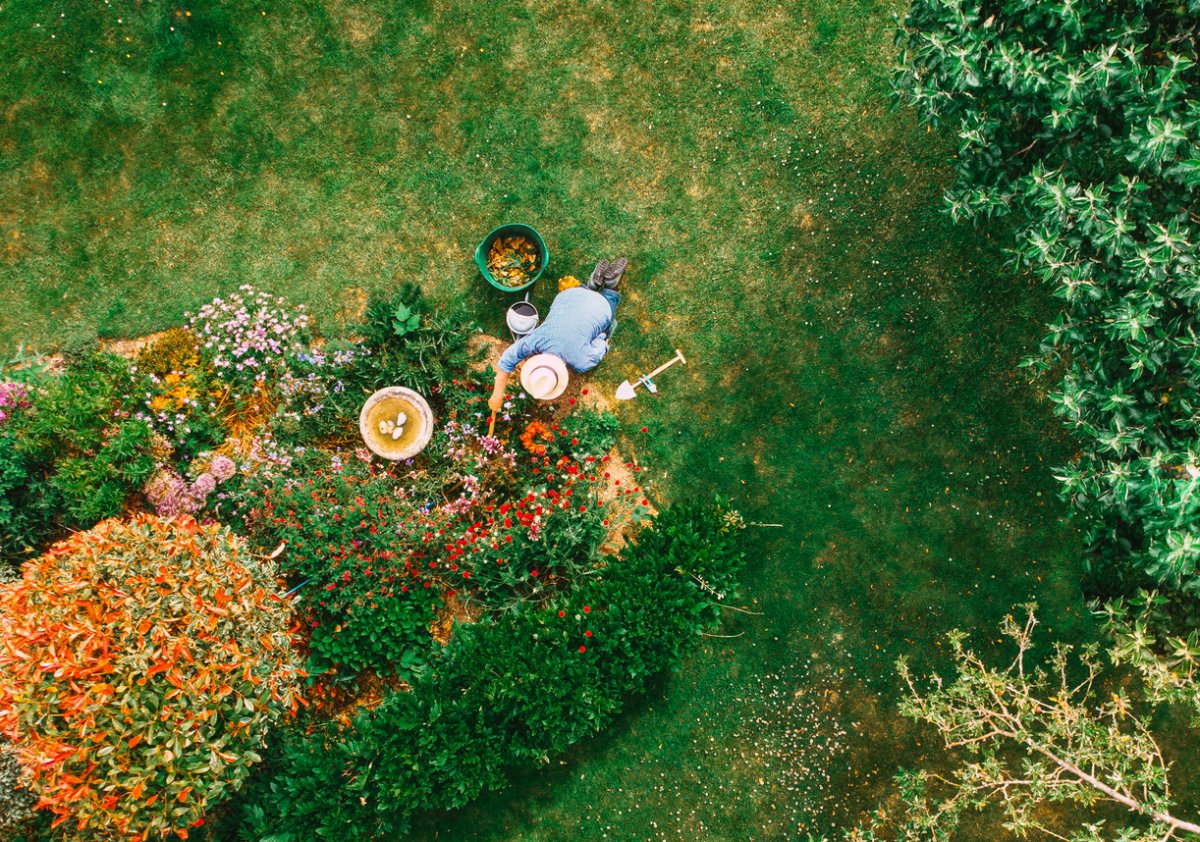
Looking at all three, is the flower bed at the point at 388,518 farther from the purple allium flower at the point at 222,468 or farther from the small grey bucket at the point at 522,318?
the small grey bucket at the point at 522,318

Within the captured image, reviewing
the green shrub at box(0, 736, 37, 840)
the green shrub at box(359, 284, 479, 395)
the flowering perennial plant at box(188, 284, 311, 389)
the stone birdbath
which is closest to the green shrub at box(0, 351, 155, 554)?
the flowering perennial plant at box(188, 284, 311, 389)

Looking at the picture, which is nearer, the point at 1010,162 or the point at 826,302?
the point at 1010,162

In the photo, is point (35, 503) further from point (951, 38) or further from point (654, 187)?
point (951, 38)

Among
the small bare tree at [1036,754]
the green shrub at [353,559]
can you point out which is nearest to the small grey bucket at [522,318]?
the green shrub at [353,559]

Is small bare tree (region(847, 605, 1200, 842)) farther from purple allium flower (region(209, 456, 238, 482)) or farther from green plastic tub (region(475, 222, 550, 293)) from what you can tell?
purple allium flower (region(209, 456, 238, 482))

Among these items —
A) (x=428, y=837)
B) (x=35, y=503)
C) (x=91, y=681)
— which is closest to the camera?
(x=91, y=681)

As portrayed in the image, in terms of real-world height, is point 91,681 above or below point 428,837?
above

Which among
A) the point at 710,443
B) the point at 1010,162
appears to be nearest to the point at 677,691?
the point at 710,443

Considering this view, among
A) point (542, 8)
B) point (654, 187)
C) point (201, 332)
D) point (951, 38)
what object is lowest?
point (951, 38)

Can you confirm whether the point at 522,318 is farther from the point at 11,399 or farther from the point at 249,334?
the point at 11,399
